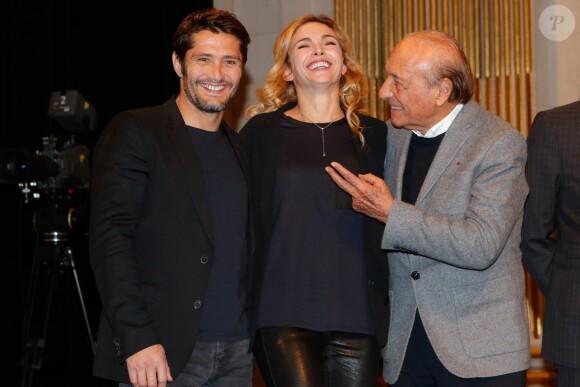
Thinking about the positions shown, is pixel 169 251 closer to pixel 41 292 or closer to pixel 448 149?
pixel 448 149

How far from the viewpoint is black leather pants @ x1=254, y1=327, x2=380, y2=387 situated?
2.57m

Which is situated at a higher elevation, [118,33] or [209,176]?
[118,33]

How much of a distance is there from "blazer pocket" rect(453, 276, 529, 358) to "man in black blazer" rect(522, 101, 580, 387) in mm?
189

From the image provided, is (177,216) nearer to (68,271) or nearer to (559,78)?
(68,271)

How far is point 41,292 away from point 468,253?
2.36m

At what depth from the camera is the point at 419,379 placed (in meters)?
2.63

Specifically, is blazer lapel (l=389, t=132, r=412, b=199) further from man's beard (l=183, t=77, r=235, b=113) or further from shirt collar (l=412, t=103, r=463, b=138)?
man's beard (l=183, t=77, r=235, b=113)

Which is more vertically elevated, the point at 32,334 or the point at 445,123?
the point at 445,123

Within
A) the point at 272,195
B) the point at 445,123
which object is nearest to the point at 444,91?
the point at 445,123

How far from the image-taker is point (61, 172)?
3.96 m

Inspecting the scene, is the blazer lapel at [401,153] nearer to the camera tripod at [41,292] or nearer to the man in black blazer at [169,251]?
the man in black blazer at [169,251]

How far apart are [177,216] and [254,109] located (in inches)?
35.3

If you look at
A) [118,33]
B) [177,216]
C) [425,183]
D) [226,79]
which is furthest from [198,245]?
[118,33]

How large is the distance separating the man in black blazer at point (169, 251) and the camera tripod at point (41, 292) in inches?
64.7
